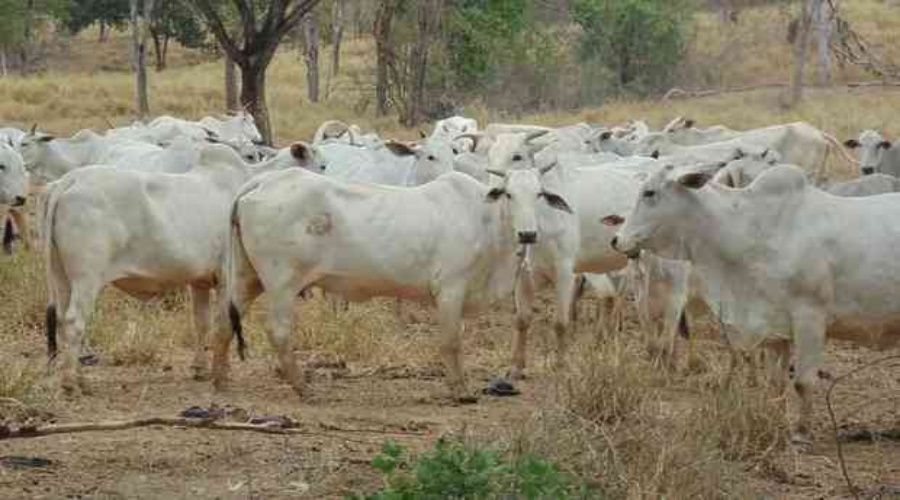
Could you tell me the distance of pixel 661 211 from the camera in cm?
829

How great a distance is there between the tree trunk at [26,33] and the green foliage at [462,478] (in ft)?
127

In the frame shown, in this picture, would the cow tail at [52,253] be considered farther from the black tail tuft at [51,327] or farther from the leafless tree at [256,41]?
the leafless tree at [256,41]

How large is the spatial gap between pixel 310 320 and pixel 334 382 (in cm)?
125

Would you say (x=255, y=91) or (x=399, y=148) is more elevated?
(x=399, y=148)

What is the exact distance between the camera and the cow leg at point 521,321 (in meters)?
9.91

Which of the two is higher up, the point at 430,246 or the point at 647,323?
the point at 430,246

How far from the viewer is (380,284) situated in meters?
8.66

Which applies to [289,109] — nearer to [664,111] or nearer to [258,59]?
[664,111]

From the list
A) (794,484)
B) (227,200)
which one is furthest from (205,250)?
(794,484)

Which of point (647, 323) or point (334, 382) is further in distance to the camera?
point (647, 323)

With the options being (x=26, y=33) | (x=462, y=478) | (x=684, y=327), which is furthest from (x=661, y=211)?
(x=26, y=33)

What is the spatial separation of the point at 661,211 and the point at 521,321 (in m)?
2.01

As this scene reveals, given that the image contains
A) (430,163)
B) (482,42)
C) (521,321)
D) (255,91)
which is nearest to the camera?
(521,321)

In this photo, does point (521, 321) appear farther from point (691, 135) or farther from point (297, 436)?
point (691, 135)
